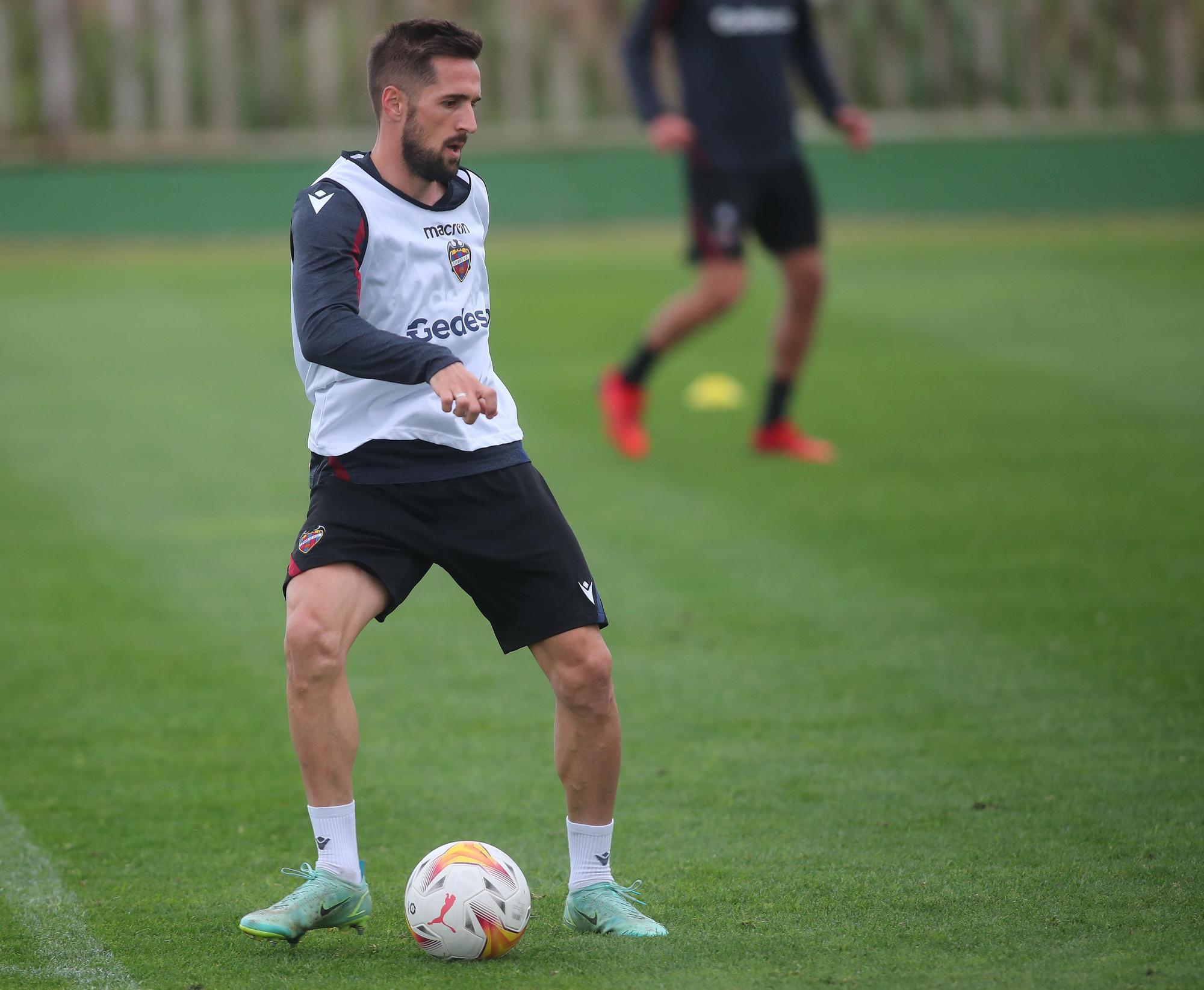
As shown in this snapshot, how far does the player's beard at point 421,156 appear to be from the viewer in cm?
377

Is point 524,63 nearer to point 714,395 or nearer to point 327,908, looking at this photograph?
point 714,395

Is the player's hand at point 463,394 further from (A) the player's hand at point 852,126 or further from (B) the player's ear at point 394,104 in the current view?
(A) the player's hand at point 852,126

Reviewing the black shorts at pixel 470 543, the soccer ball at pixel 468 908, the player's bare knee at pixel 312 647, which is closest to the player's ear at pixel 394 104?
the black shorts at pixel 470 543

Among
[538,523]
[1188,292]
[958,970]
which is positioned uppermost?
[538,523]

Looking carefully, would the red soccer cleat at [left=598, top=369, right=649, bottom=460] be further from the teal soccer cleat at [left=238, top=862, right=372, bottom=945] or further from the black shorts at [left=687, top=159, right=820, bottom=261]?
the teal soccer cleat at [left=238, top=862, right=372, bottom=945]

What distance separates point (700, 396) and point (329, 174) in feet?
23.9

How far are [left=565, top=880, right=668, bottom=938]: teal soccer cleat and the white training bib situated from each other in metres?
1.05

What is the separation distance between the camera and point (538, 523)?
12.6ft

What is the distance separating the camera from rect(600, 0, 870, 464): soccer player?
893cm

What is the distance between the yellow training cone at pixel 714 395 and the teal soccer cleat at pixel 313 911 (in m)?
7.19

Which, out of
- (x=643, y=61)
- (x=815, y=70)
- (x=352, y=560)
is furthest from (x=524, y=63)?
(x=352, y=560)

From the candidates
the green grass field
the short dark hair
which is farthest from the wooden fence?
the short dark hair

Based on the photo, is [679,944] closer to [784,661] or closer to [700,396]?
[784,661]

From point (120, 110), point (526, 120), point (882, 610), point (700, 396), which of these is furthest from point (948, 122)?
point (882, 610)
